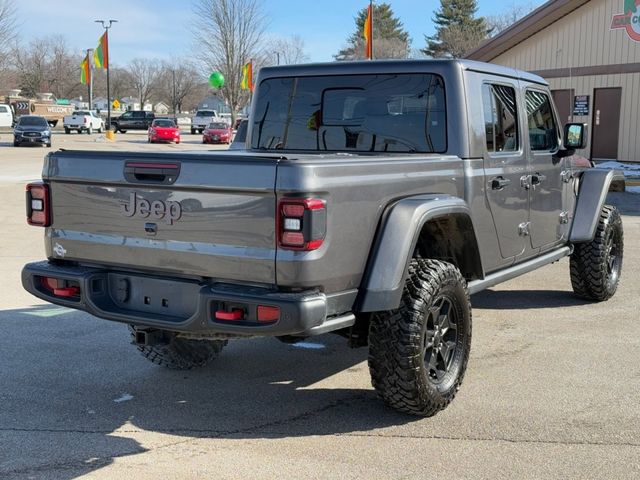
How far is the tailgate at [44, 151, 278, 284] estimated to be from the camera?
3.54m

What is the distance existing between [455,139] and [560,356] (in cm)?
179

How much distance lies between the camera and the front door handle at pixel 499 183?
4939mm

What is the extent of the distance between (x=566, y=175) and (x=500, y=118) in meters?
1.25

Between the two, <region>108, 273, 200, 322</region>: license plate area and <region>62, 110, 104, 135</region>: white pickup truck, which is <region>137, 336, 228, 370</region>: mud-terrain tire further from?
<region>62, 110, 104, 135</region>: white pickup truck

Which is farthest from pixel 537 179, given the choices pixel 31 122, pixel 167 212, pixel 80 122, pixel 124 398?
pixel 80 122

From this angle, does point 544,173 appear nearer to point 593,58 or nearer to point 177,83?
point 593,58

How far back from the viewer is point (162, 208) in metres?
3.80

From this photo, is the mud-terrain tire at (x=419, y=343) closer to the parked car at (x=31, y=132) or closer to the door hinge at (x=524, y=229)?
the door hinge at (x=524, y=229)


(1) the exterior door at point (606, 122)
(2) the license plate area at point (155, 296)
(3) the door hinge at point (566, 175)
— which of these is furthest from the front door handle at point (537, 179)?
(1) the exterior door at point (606, 122)

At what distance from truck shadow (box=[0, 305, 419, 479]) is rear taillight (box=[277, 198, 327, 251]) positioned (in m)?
1.15

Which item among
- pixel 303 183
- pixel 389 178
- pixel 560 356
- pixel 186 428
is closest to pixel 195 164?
pixel 303 183

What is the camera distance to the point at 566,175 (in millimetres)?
6195

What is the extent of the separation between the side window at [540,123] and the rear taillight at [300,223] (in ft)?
8.97

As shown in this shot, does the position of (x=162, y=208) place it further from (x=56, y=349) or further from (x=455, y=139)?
(x=56, y=349)
